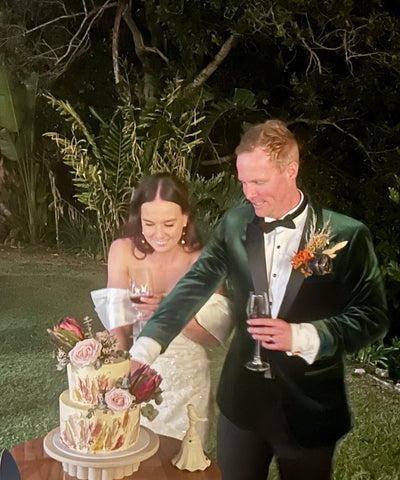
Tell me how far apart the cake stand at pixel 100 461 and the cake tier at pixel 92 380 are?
0.18m

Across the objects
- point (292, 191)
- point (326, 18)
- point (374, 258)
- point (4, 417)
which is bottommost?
point (4, 417)

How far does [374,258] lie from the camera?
102 inches

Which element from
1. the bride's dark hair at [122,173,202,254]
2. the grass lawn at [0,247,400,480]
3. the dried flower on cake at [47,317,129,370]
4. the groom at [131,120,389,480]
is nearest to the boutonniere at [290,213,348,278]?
the groom at [131,120,389,480]

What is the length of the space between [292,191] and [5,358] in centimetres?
148

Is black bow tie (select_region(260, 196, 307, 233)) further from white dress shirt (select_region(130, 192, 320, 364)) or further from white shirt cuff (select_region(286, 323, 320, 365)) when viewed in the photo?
white shirt cuff (select_region(286, 323, 320, 365))

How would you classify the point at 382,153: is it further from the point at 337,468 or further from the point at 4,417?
the point at 4,417

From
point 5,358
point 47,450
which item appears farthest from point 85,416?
point 5,358

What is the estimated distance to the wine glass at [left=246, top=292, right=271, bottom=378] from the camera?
2.62 m

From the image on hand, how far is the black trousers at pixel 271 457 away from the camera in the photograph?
2.73 meters

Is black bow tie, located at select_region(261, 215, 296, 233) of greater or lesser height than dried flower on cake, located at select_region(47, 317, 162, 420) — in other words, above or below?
A: above

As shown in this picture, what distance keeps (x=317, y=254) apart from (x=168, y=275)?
2.01ft

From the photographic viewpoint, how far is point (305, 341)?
2.60 m

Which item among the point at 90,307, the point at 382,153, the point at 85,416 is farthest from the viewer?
the point at 382,153

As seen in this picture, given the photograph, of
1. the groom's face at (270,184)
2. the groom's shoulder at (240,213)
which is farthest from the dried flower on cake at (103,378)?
the groom's face at (270,184)
